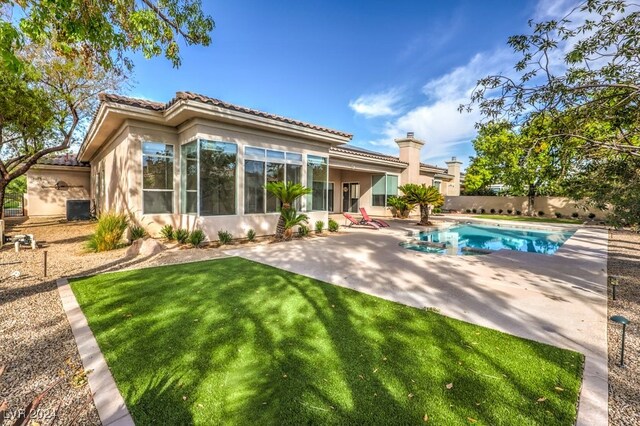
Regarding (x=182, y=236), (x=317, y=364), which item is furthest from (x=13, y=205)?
(x=317, y=364)

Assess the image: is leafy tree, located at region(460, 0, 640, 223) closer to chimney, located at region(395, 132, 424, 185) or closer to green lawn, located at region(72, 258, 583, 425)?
green lawn, located at region(72, 258, 583, 425)

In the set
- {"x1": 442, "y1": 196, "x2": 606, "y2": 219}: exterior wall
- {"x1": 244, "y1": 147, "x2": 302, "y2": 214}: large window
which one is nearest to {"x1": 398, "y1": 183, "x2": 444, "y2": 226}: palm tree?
{"x1": 244, "y1": 147, "x2": 302, "y2": 214}: large window

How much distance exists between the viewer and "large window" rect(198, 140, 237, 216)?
1035 cm

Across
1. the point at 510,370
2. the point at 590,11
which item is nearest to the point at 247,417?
the point at 510,370

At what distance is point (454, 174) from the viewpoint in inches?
1399

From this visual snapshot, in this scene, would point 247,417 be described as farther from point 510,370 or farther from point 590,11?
point 590,11

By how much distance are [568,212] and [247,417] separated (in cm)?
3184

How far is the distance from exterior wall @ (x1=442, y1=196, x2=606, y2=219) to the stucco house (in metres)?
22.1

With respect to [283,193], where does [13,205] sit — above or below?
below

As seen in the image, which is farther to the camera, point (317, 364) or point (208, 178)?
point (208, 178)

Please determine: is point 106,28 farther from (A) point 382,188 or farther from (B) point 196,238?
(A) point 382,188

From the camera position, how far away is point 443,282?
625cm

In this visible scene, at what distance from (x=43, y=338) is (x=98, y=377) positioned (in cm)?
155

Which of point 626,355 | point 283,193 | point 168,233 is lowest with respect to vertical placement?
point 626,355
